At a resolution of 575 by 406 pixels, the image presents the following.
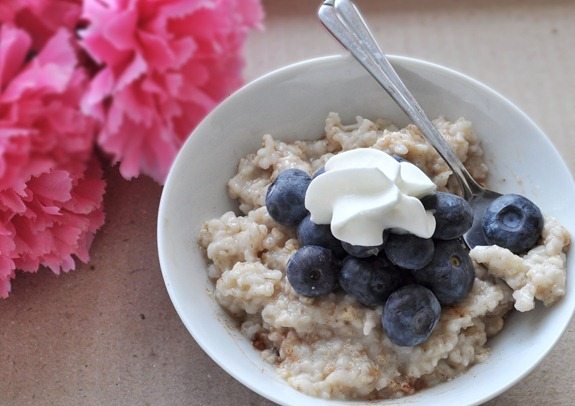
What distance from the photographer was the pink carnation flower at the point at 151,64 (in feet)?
3.52

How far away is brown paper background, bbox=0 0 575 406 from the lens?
1.37 meters

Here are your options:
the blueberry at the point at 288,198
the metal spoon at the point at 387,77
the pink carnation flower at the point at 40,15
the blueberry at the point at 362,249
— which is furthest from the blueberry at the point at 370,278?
the pink carnation flower at the point at 40,15

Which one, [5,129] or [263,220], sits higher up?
[5,129]

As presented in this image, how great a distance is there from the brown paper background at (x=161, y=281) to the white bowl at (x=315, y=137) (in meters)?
0.17

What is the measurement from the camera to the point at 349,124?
1449 millimetres

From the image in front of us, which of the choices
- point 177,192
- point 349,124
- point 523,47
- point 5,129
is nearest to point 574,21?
point 523,47

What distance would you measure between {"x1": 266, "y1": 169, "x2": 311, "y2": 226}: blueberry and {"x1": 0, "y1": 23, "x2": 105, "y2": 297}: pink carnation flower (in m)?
0.30

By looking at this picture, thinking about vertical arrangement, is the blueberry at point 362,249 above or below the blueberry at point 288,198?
above

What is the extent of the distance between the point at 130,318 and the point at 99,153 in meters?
0.35

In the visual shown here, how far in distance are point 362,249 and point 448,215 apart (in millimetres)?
143

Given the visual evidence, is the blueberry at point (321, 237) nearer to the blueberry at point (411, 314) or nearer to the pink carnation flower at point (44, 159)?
the blueberry at point (411, 314)

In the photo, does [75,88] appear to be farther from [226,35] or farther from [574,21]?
[574,21]

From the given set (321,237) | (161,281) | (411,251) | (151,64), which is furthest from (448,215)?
(161,281)

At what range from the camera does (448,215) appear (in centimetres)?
116
